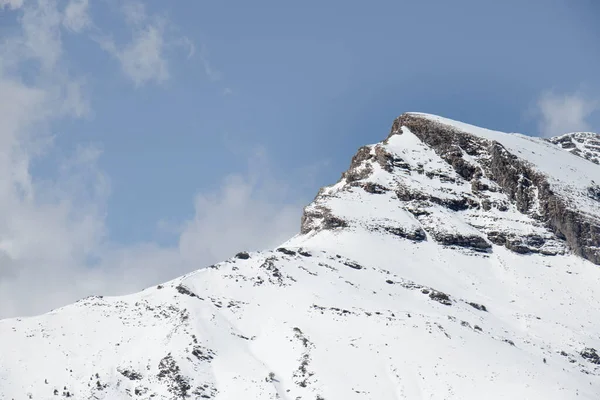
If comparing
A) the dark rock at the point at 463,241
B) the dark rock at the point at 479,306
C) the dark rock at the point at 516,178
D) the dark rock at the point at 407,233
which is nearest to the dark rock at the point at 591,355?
the dark rock at the point at 479,306

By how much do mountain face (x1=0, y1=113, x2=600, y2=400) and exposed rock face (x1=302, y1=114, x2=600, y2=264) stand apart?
29 centimetres

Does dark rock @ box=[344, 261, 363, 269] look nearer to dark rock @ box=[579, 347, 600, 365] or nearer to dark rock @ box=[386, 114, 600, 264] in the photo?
dark rock @ box=[579, 347, 600, 365]

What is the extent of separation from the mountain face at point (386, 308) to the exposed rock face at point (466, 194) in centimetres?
29

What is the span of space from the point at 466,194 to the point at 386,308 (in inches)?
1643

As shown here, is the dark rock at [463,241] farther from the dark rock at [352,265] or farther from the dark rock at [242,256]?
the dark rock at [242,256]

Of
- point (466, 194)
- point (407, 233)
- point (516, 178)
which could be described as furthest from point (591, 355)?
point (516, 178)

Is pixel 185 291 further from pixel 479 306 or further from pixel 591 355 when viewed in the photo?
pixel 591 355

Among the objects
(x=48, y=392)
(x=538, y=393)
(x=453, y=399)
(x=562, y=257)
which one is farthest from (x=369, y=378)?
(x=562, y=257)

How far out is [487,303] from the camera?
302 feet

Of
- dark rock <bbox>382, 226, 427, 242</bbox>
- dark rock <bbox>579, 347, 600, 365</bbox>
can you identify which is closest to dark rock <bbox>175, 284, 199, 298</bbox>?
dark rock <bbox>382, 226, 427, 242</bbox>

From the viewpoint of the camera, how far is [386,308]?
81.8 m

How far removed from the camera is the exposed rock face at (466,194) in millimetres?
107688

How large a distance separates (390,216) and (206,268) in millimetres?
31200

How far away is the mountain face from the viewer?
219ft
